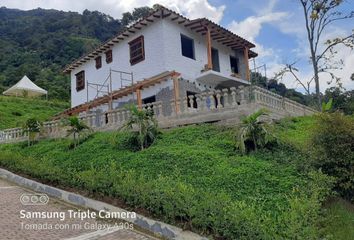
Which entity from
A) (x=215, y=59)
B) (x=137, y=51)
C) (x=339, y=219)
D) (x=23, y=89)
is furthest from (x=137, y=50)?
(x=23, y=89)

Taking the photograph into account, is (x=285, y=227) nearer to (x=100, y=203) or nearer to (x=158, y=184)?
(x=158, y=184)

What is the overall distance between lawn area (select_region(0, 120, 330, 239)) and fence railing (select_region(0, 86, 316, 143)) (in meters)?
0.70

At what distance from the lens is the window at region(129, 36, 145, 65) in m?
19.3

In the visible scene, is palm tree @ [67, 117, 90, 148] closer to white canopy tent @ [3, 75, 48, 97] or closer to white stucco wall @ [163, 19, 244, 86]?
white stucco wall @ [163, 19, 244, 86]

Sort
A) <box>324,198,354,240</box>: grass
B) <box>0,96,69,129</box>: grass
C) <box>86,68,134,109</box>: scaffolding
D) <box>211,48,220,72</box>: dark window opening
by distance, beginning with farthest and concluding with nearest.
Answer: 1. <box>0,96,69,129</box>: grass
2. <box>211,48,220,72</box>: dark window opening
3. <box>86,68,134,109</box>: scaffolding
4. <box>324,198,354,240</box>: grass

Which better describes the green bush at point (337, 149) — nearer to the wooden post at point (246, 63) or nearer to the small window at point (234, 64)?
the wooden post at point (246, 63)

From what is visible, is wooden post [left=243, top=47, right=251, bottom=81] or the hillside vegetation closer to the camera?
wooden post [left=243, top=47, right=251, bottom=81]

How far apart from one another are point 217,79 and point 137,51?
453cm

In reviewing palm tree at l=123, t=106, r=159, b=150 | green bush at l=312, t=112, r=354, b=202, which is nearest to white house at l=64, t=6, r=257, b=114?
palm tree at l=123, t=106, r=159, b=150

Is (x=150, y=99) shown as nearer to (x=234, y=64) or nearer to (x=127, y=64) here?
(x=127, y=64)

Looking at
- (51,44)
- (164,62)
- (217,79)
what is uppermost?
(51,44)

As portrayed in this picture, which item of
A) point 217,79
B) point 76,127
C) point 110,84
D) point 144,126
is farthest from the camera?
point 110,84

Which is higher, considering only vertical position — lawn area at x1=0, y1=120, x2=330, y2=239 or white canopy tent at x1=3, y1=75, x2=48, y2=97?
white canopy tent at x1=3, y1=75, x2=48, y2=97

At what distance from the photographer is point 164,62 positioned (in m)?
18.0
